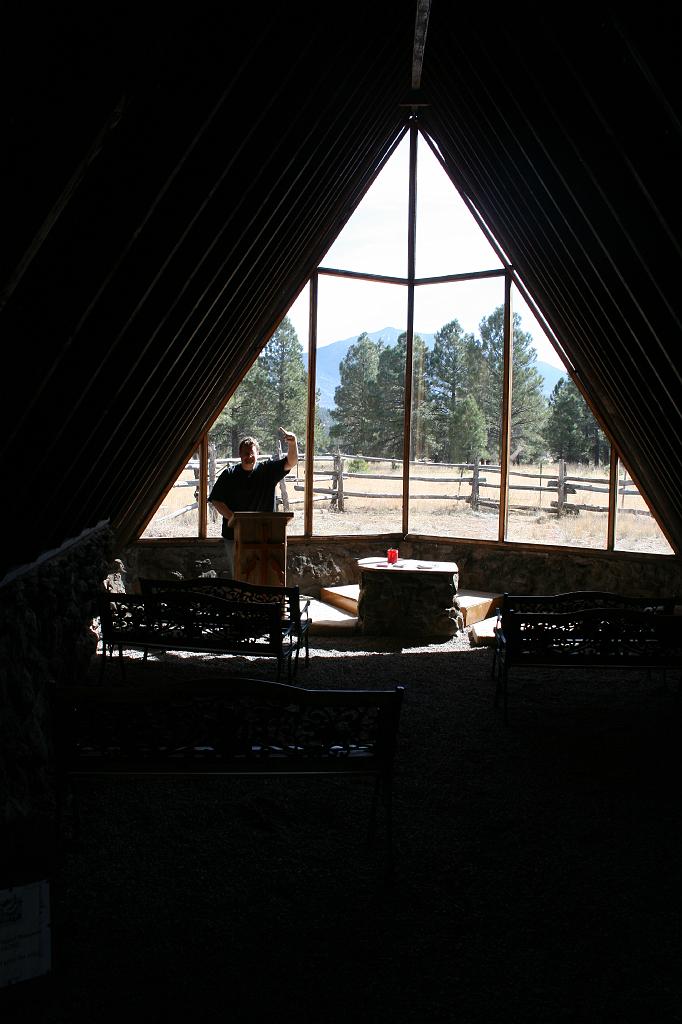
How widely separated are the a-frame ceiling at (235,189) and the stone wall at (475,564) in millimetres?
1539

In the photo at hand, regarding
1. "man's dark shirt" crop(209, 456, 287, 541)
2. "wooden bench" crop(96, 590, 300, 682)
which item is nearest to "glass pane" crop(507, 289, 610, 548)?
"man's dark shirt" crop(209, 456, 287, 541)

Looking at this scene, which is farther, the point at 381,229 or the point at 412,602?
the point at 381,229

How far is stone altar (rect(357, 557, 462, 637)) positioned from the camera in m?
8.23

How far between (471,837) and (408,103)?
801cm

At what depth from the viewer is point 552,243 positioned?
625 cm

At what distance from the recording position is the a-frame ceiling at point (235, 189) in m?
2.26

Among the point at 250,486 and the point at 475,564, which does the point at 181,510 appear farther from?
the point at 475,564

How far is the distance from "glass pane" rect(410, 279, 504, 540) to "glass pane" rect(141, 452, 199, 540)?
2.72 metres

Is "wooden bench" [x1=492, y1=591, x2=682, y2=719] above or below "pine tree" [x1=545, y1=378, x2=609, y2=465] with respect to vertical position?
below

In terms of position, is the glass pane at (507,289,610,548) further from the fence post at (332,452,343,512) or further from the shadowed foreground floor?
the shadowed foreground floor

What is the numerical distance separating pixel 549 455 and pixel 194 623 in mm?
5863

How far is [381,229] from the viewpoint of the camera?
10.5 m

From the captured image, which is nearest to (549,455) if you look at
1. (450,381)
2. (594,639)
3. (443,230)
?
(450,381)

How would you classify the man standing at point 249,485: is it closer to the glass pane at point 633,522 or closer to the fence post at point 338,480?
the fence post at point 338,480
